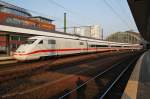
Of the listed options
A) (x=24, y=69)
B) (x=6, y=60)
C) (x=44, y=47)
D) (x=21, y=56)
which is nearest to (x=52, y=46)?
(x=44, y=47)

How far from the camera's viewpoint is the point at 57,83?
11.6 meters

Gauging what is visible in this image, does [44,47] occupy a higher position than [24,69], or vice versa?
[44,47]

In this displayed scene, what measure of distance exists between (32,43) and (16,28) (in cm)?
665

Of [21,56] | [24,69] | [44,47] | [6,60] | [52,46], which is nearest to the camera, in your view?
[24,69]

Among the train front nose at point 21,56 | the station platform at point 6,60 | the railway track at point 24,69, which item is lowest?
the railway track at point 24,69

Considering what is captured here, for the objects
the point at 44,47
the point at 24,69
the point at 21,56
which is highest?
the point at 44,47

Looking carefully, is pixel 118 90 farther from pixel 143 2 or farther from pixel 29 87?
pixel 143 2

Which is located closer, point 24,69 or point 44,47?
point 24,69

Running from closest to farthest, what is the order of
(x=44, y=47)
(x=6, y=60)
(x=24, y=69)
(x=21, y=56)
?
(x=24, y=69), (x=21, y=56), (x=44, y=47), (x=6, y=60)

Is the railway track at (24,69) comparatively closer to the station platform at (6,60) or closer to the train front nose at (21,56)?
the train front nose at (21,56)

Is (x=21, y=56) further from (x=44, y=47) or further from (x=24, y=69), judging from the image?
(x=24, y=69)

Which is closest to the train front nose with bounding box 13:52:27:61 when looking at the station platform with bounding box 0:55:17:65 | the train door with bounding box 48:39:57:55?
the station platform with bounding box 0:55:17:65

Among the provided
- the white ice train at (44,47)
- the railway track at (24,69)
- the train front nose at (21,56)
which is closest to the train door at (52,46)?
the white ice train at (44,47)

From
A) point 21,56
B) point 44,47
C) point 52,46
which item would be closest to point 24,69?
point 21,56
